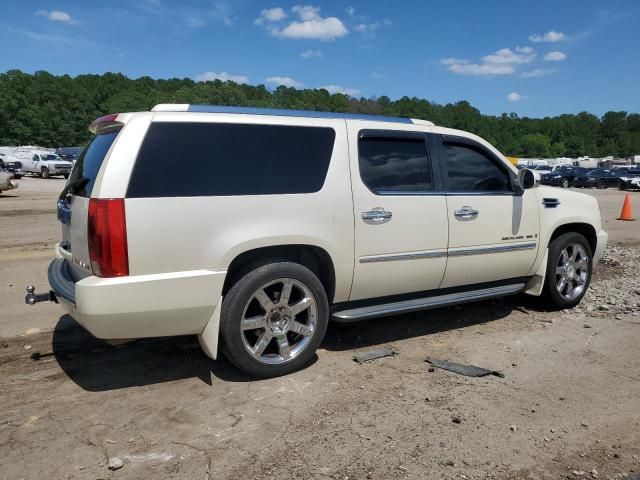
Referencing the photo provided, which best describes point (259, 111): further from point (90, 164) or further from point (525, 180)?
point (525, 180)

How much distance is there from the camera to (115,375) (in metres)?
4.05

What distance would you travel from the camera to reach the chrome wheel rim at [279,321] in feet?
12.8

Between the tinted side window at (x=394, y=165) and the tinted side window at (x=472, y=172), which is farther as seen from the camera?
the tinted side window at (x=472, y=172)

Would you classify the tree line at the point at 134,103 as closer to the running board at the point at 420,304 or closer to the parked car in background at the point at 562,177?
the parked car in background at the point at 562,177

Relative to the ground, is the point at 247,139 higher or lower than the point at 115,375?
higher

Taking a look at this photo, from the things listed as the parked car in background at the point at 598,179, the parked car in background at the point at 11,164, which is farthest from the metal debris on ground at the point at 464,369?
the parked car in background at the point at 598,179

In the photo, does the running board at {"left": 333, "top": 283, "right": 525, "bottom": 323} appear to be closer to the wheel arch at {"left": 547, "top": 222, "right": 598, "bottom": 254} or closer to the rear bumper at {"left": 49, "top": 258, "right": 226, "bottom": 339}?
the wheel arch at {"left": 547, "top": 222, "right": 598, "bottom": 254}

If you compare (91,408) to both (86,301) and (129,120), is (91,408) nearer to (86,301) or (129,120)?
(86,301)

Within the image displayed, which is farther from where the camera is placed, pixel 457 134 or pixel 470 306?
pixel 470 306

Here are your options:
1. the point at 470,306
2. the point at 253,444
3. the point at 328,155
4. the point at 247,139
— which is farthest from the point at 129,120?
the point at 470,306

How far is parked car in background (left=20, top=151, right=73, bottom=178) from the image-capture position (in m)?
33.7

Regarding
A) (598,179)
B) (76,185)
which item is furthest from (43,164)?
(598,179)

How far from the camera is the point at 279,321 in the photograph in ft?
13.2

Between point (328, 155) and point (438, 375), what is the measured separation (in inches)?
74.8
